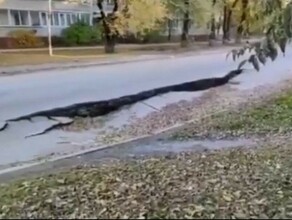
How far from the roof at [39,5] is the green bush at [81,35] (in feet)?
9.24

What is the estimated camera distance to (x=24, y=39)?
36.9 meters

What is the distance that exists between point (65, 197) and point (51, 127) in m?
7.43

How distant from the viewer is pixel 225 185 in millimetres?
4199

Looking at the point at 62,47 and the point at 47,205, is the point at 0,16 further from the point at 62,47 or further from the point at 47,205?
the point at 47,205

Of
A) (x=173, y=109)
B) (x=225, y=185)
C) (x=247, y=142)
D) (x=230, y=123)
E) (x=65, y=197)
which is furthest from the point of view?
(x=173, y=109)

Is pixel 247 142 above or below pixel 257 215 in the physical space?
below

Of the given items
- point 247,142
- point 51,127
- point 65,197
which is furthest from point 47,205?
point 51,127

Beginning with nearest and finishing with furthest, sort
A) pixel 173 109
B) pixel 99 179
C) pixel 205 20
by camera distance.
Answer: pixel 99 179
pixel 173 109
pixel 205 20

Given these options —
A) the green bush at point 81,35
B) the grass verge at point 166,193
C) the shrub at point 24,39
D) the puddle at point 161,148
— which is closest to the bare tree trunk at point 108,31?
the green bush at point 81,35

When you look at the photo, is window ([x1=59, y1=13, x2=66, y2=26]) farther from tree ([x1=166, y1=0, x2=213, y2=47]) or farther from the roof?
tree ([x1=166, y1=0, x2=213, y2=47])

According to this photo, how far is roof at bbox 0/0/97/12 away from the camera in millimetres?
39066

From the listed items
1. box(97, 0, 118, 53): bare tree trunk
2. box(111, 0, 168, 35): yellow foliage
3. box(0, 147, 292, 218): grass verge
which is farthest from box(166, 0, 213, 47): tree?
box(0, 147, 292, 218): grass verge

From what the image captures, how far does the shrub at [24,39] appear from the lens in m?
36.6

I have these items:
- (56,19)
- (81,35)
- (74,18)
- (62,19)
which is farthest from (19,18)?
(74,18)
